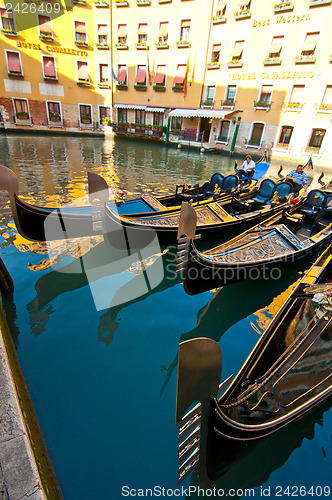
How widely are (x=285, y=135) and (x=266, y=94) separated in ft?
8.18

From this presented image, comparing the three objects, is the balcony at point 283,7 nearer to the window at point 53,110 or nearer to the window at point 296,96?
the window at point 296,96

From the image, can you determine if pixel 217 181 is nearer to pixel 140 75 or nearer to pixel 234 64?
pixel 234 64

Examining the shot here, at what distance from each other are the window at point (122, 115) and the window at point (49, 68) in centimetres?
457

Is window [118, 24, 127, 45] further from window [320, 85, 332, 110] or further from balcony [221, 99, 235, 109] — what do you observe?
window [320, 85, 332, 110]

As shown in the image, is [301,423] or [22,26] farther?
[22,26]

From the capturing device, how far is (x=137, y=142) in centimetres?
1814

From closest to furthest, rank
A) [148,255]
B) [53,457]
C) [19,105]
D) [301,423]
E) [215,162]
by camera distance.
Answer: [53,457] < [301,423] < [148,255] < [215,162] < [19,105]

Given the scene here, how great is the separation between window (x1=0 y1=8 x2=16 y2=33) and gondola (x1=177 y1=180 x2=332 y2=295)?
2031cm

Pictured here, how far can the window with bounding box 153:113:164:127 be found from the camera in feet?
60.7

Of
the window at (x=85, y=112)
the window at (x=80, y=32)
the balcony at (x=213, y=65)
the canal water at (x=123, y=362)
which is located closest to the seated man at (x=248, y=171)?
the canal water at (x=123, y=362)

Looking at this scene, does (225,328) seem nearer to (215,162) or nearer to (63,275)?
(63,275)

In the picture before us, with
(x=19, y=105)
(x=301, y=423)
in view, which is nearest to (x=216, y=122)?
(x=19, y=105)

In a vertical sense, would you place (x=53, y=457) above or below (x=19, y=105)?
below

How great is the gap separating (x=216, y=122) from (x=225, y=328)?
54.7ft
